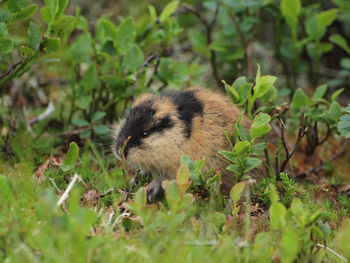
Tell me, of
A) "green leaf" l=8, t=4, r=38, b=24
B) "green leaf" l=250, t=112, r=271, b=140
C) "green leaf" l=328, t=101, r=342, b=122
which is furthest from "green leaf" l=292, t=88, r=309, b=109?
"green leaf" l=8, t=4, r=38, b=24

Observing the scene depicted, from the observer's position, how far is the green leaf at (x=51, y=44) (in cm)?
417

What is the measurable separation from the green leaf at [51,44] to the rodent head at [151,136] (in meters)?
0.99

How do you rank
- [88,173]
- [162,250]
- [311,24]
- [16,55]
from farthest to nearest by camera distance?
[16,55] → [311,24] → [88,173] → [162,250]

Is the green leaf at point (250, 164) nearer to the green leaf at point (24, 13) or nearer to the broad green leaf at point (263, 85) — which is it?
the broad green leaf at point (263, 85)

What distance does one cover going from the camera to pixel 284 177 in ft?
12.9

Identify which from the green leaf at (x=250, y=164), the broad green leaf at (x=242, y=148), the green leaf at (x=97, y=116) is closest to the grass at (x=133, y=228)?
the green leaf at (x=250, y=164)

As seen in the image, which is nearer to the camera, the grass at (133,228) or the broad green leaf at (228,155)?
the grass at (133,228)

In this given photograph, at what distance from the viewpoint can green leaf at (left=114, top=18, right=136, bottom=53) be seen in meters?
4.91

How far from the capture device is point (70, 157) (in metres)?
4.07

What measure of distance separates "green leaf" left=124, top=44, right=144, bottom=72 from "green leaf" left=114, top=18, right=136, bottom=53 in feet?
0.31

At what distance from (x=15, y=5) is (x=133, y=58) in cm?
136

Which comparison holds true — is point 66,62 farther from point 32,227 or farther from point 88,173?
point 32,227

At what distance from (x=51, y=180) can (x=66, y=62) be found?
352 cm

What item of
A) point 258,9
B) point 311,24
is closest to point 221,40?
point 258,9
